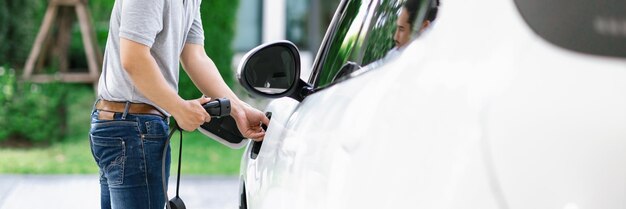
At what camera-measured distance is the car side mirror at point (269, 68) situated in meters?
3.15

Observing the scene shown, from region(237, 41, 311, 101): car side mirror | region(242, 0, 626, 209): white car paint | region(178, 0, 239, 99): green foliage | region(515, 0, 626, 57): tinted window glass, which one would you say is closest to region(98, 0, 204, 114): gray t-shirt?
region(237, 41, 311, 101): car side mirror

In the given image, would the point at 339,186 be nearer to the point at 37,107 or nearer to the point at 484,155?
the point at 484,155

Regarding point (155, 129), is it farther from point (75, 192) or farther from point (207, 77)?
point (75, 192)

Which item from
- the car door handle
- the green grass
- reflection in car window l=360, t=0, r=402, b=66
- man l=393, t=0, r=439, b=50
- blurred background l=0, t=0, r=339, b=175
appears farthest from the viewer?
blurred background l=0, t=0, r=339, b=175

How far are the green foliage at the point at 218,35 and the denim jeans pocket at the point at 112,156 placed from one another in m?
8.58

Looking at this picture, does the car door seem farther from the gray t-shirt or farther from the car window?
the gray t-shirt

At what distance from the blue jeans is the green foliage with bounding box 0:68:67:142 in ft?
25.3

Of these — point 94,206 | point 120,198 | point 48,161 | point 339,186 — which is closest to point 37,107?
point 48,161

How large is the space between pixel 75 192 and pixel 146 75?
5.50 meters

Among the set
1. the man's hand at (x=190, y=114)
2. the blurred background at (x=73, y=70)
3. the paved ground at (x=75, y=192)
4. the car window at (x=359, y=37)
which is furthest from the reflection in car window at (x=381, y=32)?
the blurred background at (x=73, y=70)

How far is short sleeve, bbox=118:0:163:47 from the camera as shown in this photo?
3049 mm

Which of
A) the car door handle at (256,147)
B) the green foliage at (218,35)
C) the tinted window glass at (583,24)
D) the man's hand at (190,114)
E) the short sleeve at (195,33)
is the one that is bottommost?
the green foliage at (218,35)

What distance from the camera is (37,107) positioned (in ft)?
35.5

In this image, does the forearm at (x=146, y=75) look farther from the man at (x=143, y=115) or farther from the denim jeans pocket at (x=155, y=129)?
the denim jeans pocket at (x=155, y=129)
